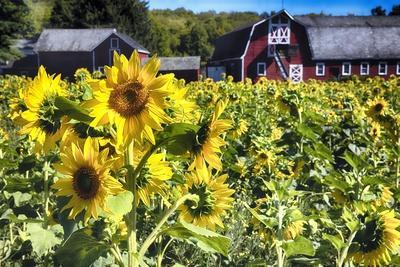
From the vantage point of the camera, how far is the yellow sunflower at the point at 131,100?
50.9 inches

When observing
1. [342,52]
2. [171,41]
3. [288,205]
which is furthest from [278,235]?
[171,41]

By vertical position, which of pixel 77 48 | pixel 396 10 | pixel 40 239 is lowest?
pixel 40 239

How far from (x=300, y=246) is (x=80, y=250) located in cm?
74

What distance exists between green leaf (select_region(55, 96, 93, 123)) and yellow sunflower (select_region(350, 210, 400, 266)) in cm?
116

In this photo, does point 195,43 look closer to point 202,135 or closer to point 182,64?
point 182,64

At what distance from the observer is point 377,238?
Result: 2002 millimetres

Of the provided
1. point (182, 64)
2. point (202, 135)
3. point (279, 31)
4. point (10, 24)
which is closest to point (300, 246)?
point (202, 135)

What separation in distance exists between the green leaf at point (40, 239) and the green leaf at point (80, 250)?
0.78 metres

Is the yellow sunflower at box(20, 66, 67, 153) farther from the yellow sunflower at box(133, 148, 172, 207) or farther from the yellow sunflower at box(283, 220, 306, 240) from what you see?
the yellow sunflower at box(283, 220, 306, 240)

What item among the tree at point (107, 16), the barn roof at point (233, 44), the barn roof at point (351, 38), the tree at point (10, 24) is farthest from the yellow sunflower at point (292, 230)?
the tree at point (107, 16)

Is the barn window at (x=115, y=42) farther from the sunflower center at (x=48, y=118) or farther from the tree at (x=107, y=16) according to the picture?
the sunflower center at (x=48, y=118)

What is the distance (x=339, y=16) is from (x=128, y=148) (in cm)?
4008

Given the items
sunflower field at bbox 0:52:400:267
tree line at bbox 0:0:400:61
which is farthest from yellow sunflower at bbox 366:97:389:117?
tree line at bbox 0:0:400:61

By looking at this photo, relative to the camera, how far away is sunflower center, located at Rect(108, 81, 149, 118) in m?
1.31
